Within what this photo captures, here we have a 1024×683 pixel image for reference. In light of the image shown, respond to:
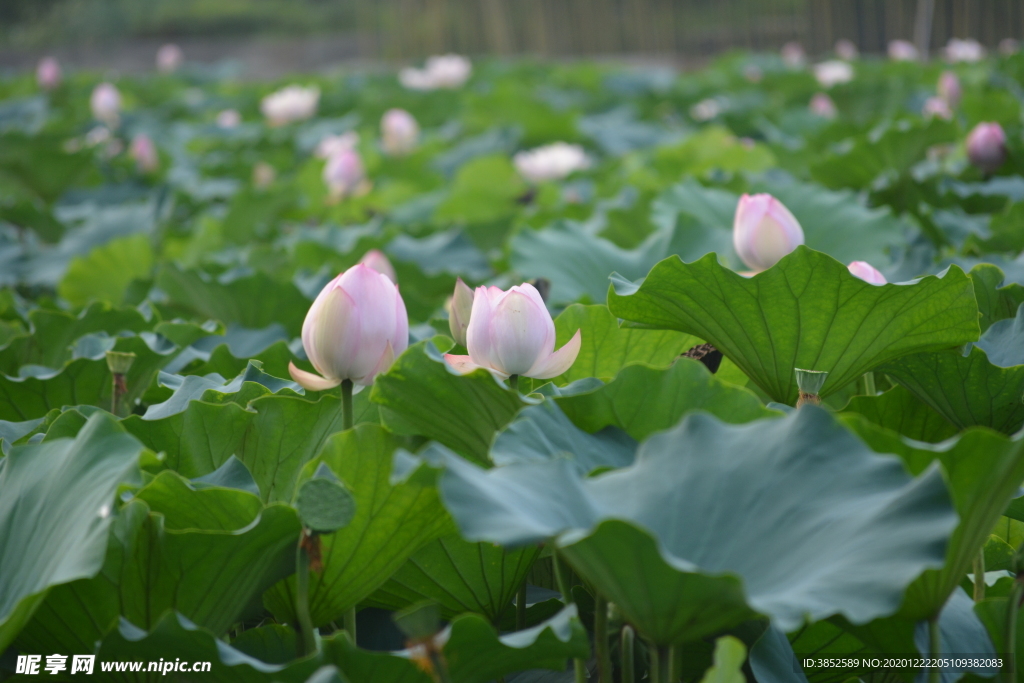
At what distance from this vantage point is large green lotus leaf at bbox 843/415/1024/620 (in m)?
0.58

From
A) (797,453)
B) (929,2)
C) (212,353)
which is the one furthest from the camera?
(929,2)

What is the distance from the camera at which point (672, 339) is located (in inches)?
41.1

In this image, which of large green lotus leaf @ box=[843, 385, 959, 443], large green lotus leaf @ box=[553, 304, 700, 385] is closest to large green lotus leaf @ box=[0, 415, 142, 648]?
large green lotus leaf @ box=[553, 304, 700, 385]

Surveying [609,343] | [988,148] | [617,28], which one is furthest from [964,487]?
[617,28]

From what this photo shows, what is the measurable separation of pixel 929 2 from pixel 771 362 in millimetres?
6027

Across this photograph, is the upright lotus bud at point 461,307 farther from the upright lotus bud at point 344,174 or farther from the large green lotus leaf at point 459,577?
the upright lotus bud at point 344,174

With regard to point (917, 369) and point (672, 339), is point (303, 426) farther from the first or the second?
point (917, 369)

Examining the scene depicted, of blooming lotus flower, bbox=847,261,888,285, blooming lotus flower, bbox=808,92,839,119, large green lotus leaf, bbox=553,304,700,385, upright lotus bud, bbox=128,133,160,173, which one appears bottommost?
blooming lotus flower, bbox=808,92,839,119

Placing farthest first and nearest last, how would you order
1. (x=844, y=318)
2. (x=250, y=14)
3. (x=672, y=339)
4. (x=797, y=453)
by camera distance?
1. (x=250, y=14)
2. (x=672, y=339)
3. (x=844, y=318)
4. (x=797, y=453)

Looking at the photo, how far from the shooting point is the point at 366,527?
2.33ft

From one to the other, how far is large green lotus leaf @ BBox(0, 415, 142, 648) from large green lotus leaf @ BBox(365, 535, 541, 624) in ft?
0.83

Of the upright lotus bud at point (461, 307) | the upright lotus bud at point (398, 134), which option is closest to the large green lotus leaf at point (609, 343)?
the upright lotus bud at point (461, 307)

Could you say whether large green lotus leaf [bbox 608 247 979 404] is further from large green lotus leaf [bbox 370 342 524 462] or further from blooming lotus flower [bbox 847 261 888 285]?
large green lotus leaf [bbox 370 342 524 462]

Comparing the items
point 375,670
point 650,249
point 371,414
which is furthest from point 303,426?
point 650,249
